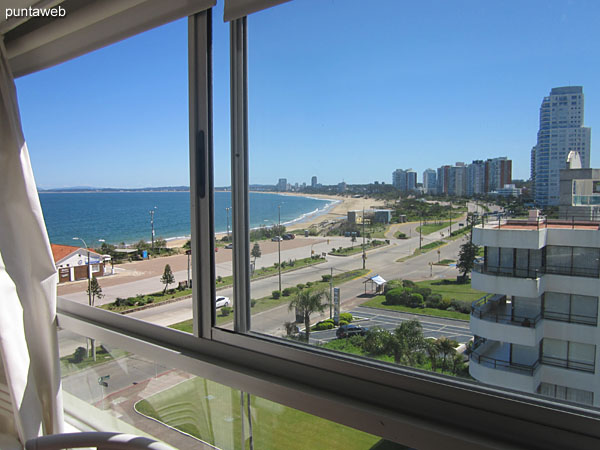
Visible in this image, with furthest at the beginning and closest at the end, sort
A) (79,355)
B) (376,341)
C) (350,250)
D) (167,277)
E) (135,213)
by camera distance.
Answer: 1. (79,355)
2. (135,213)
3. (167,277)
4. (350,250)
5. (376,341)

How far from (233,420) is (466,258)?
48.4 inches

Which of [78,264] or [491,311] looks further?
[78,264]

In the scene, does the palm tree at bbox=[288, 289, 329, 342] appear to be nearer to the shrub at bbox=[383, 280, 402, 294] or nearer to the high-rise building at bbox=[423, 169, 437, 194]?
the shrub at bbox=[383, 280, 402, 294]

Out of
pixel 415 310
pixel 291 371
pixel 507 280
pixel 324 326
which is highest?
pixel 507 280

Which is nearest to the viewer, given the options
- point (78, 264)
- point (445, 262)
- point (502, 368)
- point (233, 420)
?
point (502, 368)

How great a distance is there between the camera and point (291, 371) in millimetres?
1257

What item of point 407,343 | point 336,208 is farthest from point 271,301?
point 407,343

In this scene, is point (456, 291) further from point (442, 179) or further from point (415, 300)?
point (442, 179)

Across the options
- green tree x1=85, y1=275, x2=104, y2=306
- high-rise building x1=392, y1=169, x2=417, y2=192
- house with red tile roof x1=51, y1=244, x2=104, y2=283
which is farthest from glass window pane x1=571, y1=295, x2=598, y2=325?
house with red tile roof x1=51, y1=244, x2=104, y2=283

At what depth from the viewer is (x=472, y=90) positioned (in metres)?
1.06

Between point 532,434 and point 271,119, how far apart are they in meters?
1.24

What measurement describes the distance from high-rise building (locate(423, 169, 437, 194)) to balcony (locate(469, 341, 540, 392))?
1.41 feet

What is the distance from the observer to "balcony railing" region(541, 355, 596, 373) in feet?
2.88

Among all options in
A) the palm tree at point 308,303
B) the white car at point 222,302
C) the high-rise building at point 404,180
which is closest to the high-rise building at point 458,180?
the high-rise building at point 404,180
